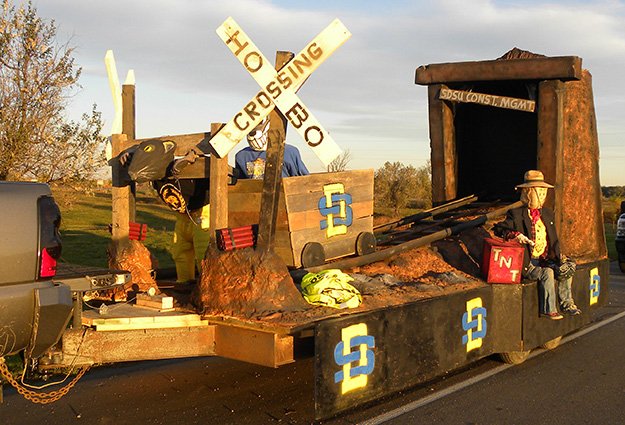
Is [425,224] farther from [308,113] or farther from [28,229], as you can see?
[28,229]

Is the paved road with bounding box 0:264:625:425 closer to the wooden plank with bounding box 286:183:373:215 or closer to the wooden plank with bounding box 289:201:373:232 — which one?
the wooden plank with bounding box 289:201:373:232

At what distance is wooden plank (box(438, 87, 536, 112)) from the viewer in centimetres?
952

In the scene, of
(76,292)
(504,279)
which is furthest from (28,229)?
(504,279)

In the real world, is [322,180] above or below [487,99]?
below

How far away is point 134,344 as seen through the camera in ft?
17.0

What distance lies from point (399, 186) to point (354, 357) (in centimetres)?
3152

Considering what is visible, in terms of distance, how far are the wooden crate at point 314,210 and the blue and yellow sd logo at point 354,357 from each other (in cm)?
116

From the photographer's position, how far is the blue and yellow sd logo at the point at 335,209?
6.50 metres

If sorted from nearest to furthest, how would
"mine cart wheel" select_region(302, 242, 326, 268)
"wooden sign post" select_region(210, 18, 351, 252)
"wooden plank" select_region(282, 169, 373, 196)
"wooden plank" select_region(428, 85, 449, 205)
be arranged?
"wooden sign post" select_region(210, 18, 351, 252)
"wooden plank" select_region(282, 169, 373, 196)
"mine cart wheel" select_region(302, 242, 326, 268)
"wooden plank" select_region(428, 85, 449, 205)

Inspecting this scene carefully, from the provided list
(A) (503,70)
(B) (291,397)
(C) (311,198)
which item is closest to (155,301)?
(B) (291,397)

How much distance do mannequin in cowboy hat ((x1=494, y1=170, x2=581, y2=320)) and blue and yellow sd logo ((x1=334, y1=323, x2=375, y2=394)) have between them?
2.83 meters

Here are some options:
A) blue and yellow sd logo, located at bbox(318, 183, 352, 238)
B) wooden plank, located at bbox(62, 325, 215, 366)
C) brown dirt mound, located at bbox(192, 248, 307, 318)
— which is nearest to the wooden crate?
blue and yellow sd logo, located at bbox(318, 183, 352, 238)

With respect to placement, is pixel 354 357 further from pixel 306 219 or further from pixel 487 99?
pixel 487 99

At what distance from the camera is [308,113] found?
564 centimetres
